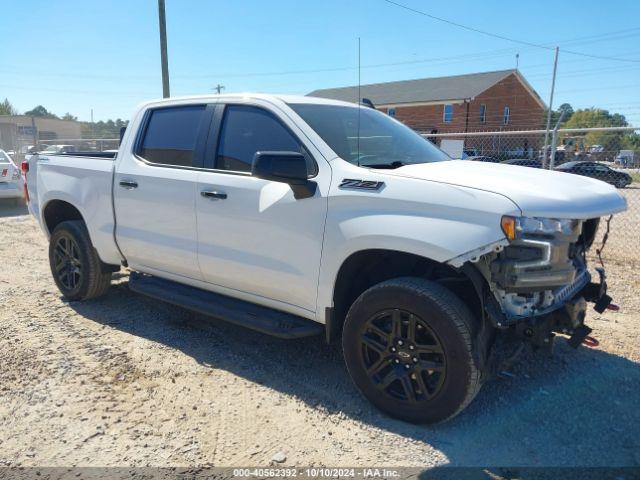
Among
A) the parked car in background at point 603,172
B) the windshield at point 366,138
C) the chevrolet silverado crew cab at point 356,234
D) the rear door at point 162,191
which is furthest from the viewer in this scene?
the parked car in background at point 603,172

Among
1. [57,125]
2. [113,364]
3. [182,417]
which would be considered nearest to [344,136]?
[182,417]

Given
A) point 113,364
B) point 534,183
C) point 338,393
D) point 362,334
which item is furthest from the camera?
point 113,364

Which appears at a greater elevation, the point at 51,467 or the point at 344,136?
the point at 344,136

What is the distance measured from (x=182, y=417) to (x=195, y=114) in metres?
2.36

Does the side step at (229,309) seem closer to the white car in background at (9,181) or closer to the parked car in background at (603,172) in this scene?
the white car in background at (9,181)

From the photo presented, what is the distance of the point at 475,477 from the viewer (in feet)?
8.71

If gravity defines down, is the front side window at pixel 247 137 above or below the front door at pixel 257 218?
above

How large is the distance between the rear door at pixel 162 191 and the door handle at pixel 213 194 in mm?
131

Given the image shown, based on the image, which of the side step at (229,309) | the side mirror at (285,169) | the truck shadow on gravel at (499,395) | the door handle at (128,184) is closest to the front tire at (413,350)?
the truck shadow on gravel at (499,395)

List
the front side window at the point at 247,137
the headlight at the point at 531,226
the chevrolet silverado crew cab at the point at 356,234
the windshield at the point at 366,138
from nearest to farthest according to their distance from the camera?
the headlight at the point at 531,226
the chevrolet silverado crew cab at the point at 356,234
the windshield at the point at 366,138
the front side window at the point at 247,137

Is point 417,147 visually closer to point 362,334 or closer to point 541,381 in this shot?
point 362,334

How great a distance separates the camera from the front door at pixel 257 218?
3336 millimetres

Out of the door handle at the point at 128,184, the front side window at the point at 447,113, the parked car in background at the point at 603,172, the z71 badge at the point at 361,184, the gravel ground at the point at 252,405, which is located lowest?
the gravel ground at the point at 252,405

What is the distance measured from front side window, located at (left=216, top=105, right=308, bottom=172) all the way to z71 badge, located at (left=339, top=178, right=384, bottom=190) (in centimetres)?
52
